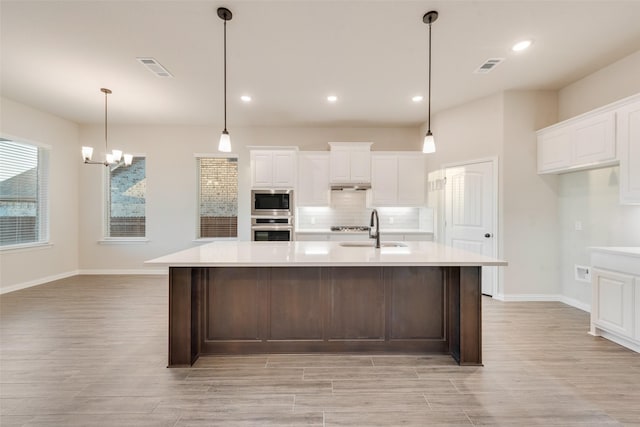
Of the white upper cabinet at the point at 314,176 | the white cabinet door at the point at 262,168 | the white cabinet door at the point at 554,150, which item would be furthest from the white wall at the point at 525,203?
the white cabinet door at the point at 262,168

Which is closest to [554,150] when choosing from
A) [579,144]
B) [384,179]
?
[579,144]

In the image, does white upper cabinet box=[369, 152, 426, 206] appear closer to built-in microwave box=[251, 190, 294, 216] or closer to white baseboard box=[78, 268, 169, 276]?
built-in microwave box=[251, 190, 294, 216]

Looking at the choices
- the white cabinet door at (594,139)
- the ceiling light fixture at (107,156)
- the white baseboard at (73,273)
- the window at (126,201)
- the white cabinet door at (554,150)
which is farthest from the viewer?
the window at (126,201)

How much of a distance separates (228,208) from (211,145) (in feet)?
4.25

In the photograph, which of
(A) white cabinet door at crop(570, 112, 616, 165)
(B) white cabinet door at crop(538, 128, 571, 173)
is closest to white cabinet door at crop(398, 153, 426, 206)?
(B) white cabinet door at crop(538, 128, 571, 173)

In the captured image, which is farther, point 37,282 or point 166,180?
point 166,180

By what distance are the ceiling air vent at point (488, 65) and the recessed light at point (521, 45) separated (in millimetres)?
Answer: 204

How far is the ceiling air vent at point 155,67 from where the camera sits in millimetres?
3281

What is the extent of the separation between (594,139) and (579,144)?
0.62 feet

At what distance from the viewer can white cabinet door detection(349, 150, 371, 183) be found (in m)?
5.34

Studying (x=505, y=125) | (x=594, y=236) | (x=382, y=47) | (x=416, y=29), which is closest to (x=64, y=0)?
(x=382, y=47)

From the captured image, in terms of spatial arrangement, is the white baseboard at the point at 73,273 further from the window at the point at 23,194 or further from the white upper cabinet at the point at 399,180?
the white upper cabinet at the point at 399,180

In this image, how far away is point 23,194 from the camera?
4.80 metres

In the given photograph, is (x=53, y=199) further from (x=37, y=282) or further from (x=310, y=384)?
(x=310, y=384)
